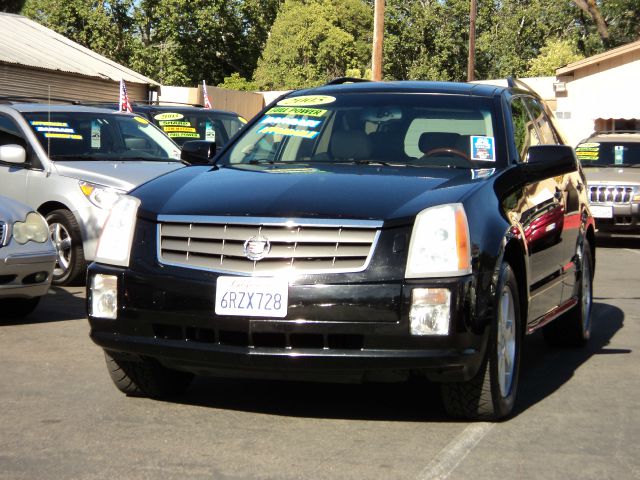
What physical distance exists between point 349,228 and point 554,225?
2.06 meters

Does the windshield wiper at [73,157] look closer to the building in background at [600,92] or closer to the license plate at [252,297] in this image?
the license plate at [252,297]

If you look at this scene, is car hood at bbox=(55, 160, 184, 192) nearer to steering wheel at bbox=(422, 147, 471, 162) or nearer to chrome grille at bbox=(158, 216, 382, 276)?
steering wheel at bbox=(422, 147, 471, 162)

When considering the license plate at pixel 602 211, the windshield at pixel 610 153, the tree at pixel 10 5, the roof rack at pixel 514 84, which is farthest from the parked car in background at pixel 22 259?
the tree at pixel 10 5

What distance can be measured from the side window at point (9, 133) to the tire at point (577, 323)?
6.10 metres

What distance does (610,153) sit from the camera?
19.2 meters

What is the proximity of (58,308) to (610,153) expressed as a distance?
11813 millimetres

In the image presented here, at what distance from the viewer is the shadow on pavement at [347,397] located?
5773 millimetres

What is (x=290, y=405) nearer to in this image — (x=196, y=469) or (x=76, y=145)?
(x=196, y=469)

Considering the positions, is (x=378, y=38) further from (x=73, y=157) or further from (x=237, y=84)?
(x=237, y=84)

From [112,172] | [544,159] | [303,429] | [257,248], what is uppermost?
[544,159]

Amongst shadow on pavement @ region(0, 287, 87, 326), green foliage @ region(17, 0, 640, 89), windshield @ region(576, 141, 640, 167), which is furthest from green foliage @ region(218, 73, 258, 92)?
shadow on pavement @ region(0, 287, 87, 326)

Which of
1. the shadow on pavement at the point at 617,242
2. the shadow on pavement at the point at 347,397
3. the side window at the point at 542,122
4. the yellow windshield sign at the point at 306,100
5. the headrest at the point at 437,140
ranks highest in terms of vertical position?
the yellow windshield sign at the point at 306,100

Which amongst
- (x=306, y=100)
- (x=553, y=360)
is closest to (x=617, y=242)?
(x=553, y=360)

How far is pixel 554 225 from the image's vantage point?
683 centimetres
